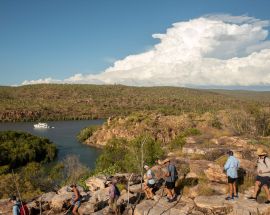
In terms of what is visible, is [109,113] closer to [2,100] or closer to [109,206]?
[2,100]

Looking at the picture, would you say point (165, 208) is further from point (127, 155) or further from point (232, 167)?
point (127, 155)

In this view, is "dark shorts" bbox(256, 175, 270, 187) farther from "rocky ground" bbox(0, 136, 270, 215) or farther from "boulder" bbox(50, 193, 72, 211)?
"boulder" bbox(50, 193, 72, 211)

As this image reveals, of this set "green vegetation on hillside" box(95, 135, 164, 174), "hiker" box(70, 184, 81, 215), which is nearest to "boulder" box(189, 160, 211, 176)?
"hiker" box(70, 184, 81, 215)

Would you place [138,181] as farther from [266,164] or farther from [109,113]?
[109,113]

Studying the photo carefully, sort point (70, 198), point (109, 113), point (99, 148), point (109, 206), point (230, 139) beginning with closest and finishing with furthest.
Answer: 1. point (109, 206)
2. point (70, 198)
3. point (230, 139)
4. point (99, 148)
5. point (109, 113)

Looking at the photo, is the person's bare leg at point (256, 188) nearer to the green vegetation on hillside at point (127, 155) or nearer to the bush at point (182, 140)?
the bush at point (182, 140)

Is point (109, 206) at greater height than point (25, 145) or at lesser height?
greater

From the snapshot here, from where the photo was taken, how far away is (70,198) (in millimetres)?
18672

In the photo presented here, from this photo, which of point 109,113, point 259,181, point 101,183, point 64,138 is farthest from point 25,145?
point 109,113

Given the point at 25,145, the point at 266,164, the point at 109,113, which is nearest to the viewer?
the point at 266,164

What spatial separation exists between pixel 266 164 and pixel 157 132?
97.4 meters

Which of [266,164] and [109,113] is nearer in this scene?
[266,164]

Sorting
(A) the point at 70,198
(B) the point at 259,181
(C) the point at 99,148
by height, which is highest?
(B) the point at 259,181

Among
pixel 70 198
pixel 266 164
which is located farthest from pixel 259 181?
pixel 70 198
